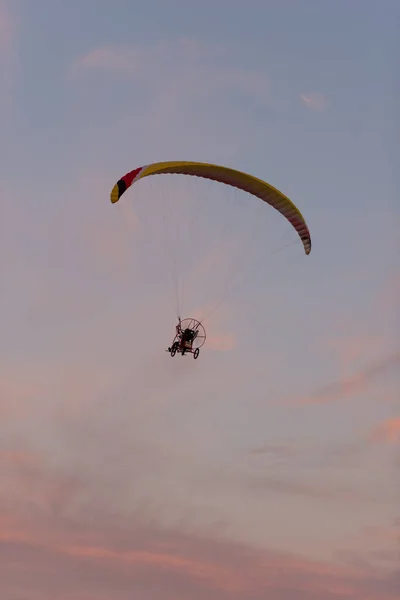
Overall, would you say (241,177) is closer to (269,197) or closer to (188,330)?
(269,197)

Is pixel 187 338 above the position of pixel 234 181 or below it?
below

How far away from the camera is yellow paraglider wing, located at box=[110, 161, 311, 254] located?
187 feet

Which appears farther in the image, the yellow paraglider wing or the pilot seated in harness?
the pilot seated in harness

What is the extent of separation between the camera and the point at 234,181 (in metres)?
61.1

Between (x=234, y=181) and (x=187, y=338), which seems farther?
(x=234, y=181)

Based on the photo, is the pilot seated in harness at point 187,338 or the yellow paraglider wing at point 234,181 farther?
the pilot seated in harness at point 187,338

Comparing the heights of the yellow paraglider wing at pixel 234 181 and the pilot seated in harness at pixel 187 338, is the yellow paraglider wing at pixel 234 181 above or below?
above

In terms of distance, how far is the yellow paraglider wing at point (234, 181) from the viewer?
2243 inches

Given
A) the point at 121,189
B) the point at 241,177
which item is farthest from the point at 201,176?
the point at 121,189

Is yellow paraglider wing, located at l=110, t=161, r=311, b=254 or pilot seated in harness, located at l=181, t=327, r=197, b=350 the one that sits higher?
yellow paraglider wing, located at l=110, t=161, r=311, b=254

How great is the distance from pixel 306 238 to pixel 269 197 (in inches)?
165

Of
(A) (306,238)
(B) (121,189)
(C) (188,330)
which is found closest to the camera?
(B) (121,189)

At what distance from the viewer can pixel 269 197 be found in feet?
202

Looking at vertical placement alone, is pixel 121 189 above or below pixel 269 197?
below
